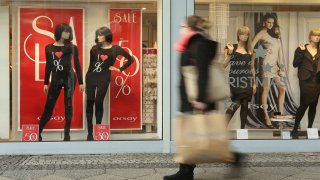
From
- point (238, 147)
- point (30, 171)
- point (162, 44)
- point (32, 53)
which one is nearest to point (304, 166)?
point (238, 147)

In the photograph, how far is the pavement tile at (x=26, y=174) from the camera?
6.72 metres

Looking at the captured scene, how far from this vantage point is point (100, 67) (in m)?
8.86

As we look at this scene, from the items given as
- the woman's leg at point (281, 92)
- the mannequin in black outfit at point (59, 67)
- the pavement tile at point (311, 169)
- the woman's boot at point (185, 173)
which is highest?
the mannequin in black outfit at point (59, 67)

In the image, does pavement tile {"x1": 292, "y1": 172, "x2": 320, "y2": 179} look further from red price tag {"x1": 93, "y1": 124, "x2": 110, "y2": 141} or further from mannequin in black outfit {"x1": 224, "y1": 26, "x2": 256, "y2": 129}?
red price tag {"x1": 93, "y1": 124, "x2": 110, "y2": 141}

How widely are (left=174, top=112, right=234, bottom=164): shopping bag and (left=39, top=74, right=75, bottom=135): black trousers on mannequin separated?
142 inches

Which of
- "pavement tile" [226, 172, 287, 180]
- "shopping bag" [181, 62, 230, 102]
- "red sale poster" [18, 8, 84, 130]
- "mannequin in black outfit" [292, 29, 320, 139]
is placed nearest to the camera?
"shopping bag" [181, 62, 230, 102]

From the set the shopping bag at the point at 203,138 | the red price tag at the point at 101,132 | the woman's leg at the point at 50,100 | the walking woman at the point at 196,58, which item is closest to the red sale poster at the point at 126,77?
the red price tag at the point at 101,132

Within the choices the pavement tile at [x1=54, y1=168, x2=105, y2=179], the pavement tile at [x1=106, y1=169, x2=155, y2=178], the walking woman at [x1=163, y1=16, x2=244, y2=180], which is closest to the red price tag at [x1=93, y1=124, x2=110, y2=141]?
the pavement tile at [x1=54, y1=168, x2=105, y2=179]

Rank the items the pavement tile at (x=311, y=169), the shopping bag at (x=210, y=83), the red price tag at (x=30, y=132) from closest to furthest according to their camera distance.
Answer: the shopping bag at (x=210, y=83)
the pavement tile at (x=311, y=169)
the red price tag at (x=30, y=132)

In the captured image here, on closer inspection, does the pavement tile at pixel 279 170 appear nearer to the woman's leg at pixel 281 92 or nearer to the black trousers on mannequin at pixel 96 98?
the woman's leg at pixel 281 92

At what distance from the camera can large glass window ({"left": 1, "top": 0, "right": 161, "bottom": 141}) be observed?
867 centimetres

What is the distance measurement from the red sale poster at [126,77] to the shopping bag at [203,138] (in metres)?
3.35

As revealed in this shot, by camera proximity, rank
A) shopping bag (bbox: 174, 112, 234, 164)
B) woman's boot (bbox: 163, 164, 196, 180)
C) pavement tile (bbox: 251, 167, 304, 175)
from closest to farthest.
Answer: shopping bag (bbox: 174, 112, 234, 164), woman's boot (bbox: 163, 164, 196, 180), pavement tile (bbox: 251, 167, 304, 175)

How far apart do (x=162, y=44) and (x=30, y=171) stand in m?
2.87
